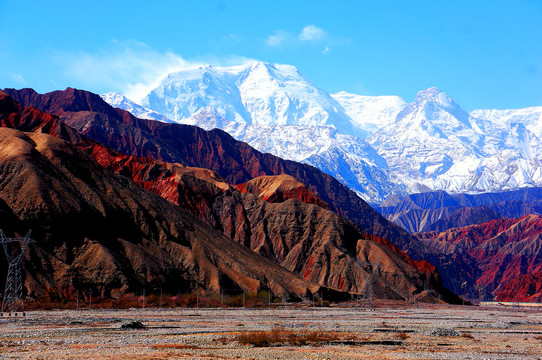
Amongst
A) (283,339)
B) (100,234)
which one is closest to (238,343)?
(283,339)

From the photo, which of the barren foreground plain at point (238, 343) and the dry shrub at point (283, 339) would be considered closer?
the barren foreground plain at point (238, 343)

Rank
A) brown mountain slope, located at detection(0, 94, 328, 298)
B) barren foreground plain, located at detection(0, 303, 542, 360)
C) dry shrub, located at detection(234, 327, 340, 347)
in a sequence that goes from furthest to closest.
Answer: brown mountain slope, located at detection(0, 94, 328, 298) → dry shrub, located at detection(234, 327, 340, 347) → barren foreground plain, located at detection(0, 303, 542, 360)

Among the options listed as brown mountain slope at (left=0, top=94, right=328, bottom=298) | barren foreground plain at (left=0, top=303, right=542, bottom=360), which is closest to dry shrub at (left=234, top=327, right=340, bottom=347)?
barren foreground plain at (left=0, top=303, right=542, bottom=360)

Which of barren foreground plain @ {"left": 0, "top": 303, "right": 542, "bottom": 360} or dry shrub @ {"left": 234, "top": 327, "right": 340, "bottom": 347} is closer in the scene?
barren foreground plain @ {"left": 0, "top": 303, "right": 542, "bottom": 360}

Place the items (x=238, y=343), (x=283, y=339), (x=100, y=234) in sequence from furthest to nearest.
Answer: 1. (x=100, y=234)
2. (x=283, y=339)
3. (x=238, y=343)

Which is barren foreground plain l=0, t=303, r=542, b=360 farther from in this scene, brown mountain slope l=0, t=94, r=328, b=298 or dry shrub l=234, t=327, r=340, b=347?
brown mountain slope l=0, t=94, r=328, b=298

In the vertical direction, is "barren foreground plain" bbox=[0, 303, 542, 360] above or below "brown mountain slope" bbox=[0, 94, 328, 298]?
below

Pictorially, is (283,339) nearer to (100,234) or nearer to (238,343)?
(238,343)

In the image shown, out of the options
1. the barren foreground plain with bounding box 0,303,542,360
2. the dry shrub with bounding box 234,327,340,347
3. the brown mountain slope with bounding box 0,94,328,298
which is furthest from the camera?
the brown mountain slope with bounding box 0,94,328,298

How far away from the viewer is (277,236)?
198 metres

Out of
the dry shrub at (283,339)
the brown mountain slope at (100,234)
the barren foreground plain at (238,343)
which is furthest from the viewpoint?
the brown mountain slope at (100,234)

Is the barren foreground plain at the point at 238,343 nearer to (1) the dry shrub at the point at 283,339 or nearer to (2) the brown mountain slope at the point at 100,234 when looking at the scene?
(1) the dry shrub at the point at 283,339

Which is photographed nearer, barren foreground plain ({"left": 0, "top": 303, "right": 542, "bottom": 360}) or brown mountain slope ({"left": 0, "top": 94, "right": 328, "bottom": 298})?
barren foreground plain ({"left": 0, "top": 303, "right": 542, "bottom": 360})

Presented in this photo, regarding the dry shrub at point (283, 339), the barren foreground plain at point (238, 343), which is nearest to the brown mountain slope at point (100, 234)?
the barren foreground plain at point (238, 343)
